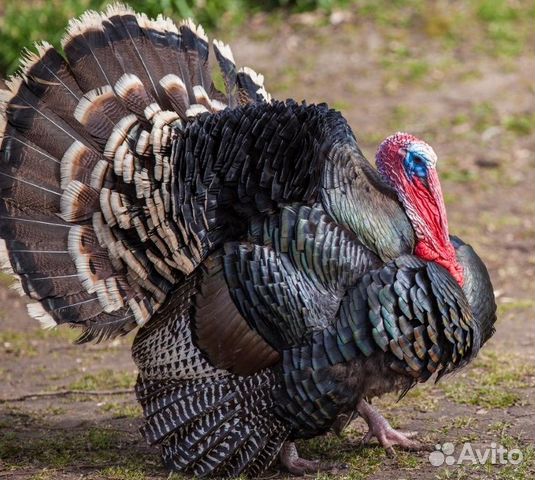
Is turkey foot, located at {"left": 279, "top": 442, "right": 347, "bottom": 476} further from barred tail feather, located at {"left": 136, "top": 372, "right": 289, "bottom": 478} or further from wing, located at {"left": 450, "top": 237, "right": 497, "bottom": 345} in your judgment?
wing, located at {"left": 450, "top": 237, "right": 497, "bottom": 345}

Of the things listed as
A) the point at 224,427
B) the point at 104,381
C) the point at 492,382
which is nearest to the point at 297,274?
the point at 224,427

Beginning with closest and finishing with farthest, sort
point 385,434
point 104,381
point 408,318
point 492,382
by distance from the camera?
point 408,318
point 385,434
point 492,382
point 104,381

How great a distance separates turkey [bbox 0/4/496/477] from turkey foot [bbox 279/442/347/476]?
0.04ft

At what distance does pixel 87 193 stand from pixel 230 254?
33.0 inches

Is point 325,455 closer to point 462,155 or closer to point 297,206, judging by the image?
point 297,206

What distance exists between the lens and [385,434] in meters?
5.55

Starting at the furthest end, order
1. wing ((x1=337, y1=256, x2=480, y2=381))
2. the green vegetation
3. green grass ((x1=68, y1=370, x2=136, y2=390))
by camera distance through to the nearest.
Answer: the green vegetation
green grass ((x1=68, y1=370, x2=136, y2=390))
wing ((x1=337, y1=256, x2=480, y2=381))

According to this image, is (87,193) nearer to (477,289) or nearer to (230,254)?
(230,254)

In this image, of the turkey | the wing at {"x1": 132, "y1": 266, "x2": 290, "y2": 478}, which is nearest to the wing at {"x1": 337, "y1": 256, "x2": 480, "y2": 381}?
the turkey

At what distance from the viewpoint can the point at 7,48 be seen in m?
12.0

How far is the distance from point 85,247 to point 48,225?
0.22m

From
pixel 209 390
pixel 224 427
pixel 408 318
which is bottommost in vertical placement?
pixel 224 427

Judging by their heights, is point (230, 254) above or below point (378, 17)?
below

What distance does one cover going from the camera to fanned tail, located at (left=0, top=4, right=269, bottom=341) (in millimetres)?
5246
